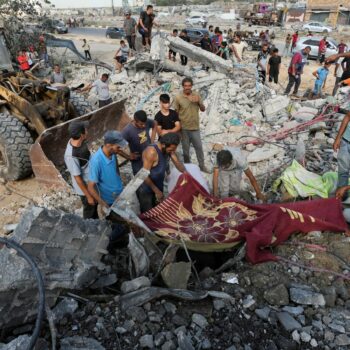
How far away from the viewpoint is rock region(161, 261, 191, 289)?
298 cm

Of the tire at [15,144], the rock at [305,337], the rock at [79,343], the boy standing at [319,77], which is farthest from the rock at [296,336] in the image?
the boy standing at [319,77]

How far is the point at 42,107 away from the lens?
20.0ft

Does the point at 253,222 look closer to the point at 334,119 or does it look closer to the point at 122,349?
the point at 122,349

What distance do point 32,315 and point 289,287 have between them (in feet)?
7.44

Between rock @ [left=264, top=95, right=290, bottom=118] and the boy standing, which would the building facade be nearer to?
the boy standing

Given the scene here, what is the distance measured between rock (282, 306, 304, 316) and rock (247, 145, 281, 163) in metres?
3.63

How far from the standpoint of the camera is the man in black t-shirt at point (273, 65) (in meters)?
10.6

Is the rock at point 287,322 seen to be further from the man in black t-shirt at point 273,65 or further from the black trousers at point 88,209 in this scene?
the man in black t-shirt at point 273,65

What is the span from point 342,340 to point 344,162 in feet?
7.63

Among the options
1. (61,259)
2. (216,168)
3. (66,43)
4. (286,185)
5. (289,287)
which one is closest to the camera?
(61,259)

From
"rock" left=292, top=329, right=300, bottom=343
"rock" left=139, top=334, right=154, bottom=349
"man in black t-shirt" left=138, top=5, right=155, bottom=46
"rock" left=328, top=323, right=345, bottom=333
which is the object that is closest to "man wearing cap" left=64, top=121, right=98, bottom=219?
"rock" left=139, top=334, right=154, bottom=349

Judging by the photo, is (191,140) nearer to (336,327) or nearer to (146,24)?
(336,327)

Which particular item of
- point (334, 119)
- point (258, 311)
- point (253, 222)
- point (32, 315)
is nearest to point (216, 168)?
point (253, 222)

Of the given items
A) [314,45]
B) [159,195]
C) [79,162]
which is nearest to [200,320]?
[159,195]
